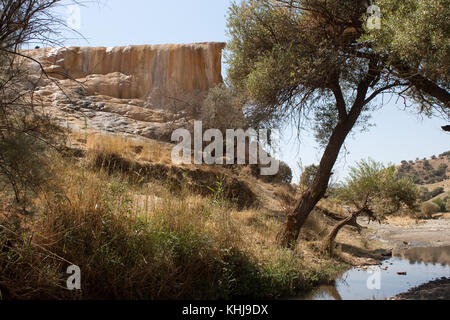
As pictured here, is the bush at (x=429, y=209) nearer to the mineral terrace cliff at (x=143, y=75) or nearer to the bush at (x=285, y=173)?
the bush at (x=285, y=173)

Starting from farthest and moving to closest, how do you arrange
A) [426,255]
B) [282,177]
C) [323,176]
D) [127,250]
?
[282,177] → [426,255] → [323,176] → [127,250]

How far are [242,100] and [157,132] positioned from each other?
1104 cm

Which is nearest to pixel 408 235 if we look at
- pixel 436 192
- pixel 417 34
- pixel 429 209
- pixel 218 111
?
pixel 218 111

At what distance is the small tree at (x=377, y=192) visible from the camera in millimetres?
10805

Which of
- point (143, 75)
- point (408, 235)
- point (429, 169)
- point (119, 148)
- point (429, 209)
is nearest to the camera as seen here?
point (119, 148)

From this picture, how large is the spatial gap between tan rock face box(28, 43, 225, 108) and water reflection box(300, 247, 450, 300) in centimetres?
1739

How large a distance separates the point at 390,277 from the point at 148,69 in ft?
74.4

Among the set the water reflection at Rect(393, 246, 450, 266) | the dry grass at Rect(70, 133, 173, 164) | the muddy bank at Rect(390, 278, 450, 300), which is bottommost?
the water reflection at Rect(393, 246, 450, 266)

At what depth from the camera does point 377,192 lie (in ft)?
36.2

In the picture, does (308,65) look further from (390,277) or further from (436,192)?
(436,192)

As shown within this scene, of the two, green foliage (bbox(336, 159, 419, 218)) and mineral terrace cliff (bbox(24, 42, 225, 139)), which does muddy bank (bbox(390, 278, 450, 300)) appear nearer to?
green foliage (bbox(336, 159, 419, 218))

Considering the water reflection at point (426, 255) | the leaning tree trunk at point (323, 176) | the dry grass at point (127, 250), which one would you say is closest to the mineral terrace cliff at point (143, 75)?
the leaning tree trunk at point (323, 176)

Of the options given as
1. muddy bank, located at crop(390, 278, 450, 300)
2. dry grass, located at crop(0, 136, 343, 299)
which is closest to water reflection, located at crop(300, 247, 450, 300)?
muddy bank, located at crop(390, 278, 450, 300)

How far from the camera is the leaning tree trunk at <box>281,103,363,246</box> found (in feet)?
29.0
